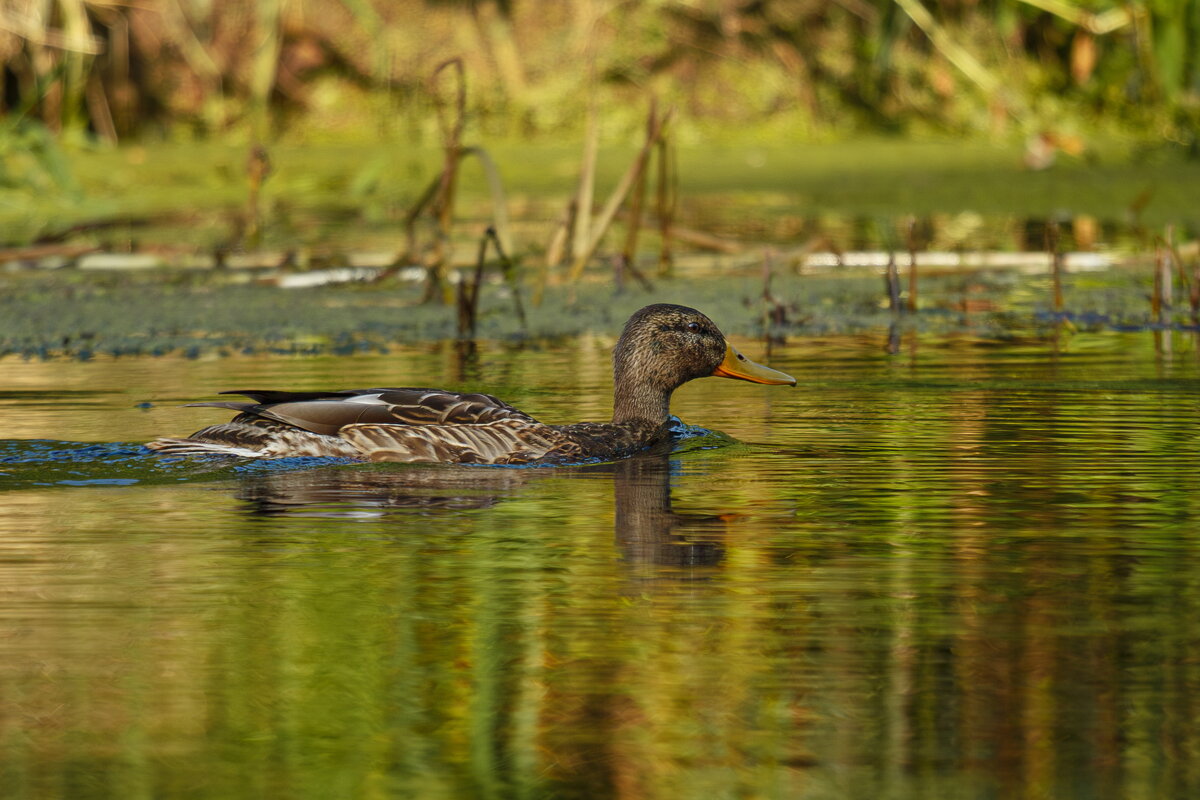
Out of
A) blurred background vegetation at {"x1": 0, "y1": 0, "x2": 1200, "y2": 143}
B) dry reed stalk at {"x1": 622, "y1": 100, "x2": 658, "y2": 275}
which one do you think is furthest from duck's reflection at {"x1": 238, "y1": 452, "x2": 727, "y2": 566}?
blurred background vegetation at {"x1": 0, "y1": 0, "x2": 1200, "y2": 143}

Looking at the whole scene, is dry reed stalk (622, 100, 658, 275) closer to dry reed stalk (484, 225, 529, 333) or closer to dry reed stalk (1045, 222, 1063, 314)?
dry reed stalk (484, 225, 529, 333)

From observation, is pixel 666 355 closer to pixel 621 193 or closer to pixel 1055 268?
pixel 621 193

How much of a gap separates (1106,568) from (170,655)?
84.6 inches

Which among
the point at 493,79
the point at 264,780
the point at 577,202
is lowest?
the point at 264,780

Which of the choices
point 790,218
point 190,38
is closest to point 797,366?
point 790,218

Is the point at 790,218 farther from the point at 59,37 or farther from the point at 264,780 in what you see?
the point at 264,780

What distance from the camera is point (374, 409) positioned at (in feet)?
22.4

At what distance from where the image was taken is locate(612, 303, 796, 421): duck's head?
24.4 feet

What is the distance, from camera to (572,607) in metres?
4.49

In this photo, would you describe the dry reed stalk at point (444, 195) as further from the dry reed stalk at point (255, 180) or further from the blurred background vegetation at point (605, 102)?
the blurred background vegetation at point (605, 102)

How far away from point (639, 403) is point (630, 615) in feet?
9.85

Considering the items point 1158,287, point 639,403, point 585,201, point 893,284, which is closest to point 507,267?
point 585,201

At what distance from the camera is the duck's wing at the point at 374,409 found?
6.76 m

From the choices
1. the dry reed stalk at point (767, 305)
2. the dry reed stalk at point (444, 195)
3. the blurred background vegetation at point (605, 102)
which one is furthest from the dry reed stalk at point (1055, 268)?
the blurred background vegetation at point (605, 102)
